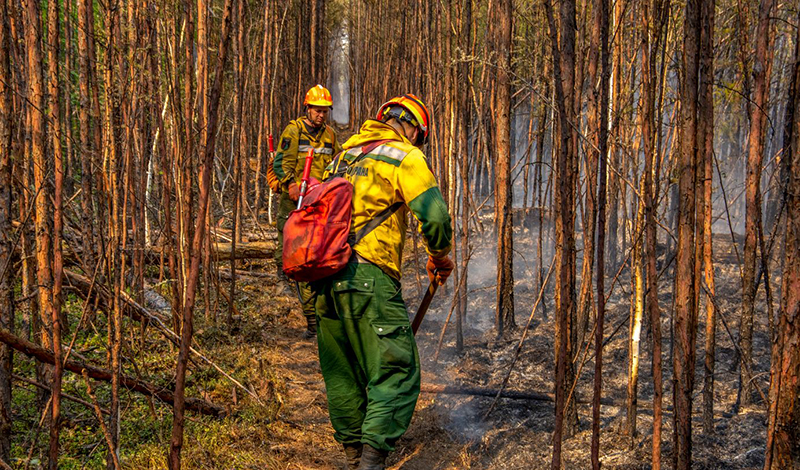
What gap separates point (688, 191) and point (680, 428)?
729mm

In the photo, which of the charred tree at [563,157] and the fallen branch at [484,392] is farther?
the fallen branch at [484,392]

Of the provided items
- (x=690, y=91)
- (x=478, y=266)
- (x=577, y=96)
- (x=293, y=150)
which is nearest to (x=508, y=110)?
(x=577, y=96)

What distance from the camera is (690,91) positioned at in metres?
1.67

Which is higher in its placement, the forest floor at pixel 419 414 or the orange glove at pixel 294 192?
the orange glove at pixel 294 192

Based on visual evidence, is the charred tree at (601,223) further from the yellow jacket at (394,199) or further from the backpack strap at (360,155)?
the backpack strap at (360,155)

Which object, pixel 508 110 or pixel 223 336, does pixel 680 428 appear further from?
pixel 223 336

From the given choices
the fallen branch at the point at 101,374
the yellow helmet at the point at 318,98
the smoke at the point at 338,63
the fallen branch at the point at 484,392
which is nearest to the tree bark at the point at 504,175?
the fallen branch at the point at 484,392

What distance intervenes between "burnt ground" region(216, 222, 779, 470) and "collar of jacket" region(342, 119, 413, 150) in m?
1.23

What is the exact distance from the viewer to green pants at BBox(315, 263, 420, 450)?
2.54 meters

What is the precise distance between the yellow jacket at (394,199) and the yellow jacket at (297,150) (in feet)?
7.73

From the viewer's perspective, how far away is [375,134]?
9.21 feet

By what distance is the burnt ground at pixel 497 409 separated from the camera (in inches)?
114

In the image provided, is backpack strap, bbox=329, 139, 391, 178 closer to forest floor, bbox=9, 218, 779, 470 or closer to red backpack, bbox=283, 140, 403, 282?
red backpack, bbox=283, 140, 403, 282

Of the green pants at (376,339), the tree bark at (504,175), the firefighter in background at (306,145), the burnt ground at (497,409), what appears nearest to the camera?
the green pants at (376,339)
